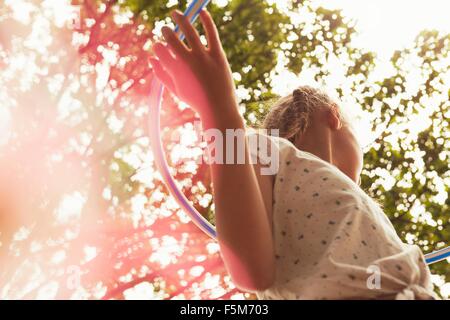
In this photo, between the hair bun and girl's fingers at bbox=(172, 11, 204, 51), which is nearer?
girl's fingers at bbox=(172, 11, 204, 51)

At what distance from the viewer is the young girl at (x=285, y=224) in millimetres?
929

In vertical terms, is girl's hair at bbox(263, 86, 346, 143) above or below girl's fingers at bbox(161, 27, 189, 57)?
below

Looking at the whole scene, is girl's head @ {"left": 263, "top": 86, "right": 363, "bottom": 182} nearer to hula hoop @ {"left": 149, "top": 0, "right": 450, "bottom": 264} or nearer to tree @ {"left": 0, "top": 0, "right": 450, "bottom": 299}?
hula hoop @ {"left": 149, "top": 0, "right": 450, "bottom": 264}

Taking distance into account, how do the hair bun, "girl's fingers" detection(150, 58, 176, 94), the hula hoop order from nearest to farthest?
"girl's fingers" detection(150, 58, 176, 94) < the hair bun < the hula hoop

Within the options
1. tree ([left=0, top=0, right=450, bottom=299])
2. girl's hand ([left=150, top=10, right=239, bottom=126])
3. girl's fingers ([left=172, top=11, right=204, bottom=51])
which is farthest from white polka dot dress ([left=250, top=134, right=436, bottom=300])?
tree ([left=0, top=0, right=450, bottom=299])

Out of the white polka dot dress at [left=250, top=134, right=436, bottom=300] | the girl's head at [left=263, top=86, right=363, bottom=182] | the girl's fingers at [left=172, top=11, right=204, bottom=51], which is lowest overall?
the white polka dot dress at [left=250, top=134, right=436, bottom=300]

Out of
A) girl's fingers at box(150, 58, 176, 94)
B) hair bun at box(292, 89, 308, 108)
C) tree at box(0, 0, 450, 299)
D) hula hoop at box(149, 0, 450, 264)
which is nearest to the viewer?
girl's fingers at box(150, 58, 176, 94)

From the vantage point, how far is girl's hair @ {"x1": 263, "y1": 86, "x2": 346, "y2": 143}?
171cm

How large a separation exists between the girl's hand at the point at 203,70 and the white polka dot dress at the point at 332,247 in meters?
0.31

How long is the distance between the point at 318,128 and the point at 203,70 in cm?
84

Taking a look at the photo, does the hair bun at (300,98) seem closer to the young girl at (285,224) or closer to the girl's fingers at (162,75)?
the young girl at (285,224)

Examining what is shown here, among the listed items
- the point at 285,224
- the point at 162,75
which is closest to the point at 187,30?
the point at 162,75

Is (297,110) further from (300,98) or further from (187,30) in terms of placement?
(187,30)
